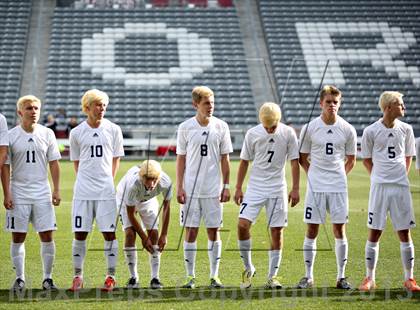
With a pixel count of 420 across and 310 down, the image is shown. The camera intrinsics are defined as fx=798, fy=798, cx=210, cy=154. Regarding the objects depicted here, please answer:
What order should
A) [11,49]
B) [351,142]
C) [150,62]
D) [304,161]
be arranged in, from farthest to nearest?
1. [150,62]
2. [11,49]
3. [304,161]
4. [351,142]

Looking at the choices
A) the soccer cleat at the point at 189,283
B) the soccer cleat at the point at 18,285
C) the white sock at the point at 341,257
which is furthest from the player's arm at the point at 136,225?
the white sock at the point at 341,257

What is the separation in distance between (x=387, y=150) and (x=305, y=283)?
154cm

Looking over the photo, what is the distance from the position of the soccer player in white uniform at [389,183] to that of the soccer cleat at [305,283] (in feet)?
1.60

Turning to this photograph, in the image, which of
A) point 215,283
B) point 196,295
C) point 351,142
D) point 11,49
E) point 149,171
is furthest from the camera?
point 11,49

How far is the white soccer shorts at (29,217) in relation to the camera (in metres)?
7.60

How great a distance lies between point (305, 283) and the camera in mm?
7832

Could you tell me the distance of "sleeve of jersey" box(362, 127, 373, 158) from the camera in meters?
7.89

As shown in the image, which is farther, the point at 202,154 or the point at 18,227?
the point at 202,154

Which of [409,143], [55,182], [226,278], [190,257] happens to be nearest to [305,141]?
[409,143]

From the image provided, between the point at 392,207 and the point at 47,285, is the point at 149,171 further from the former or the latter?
the point at 392,207

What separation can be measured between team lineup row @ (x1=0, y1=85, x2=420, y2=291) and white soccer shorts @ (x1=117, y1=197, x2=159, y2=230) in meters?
0.01

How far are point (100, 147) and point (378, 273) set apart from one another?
3.35 m

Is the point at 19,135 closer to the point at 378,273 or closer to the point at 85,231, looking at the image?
the point at 85,231

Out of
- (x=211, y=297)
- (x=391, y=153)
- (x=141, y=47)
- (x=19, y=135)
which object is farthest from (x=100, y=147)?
(x=141, y=47)
